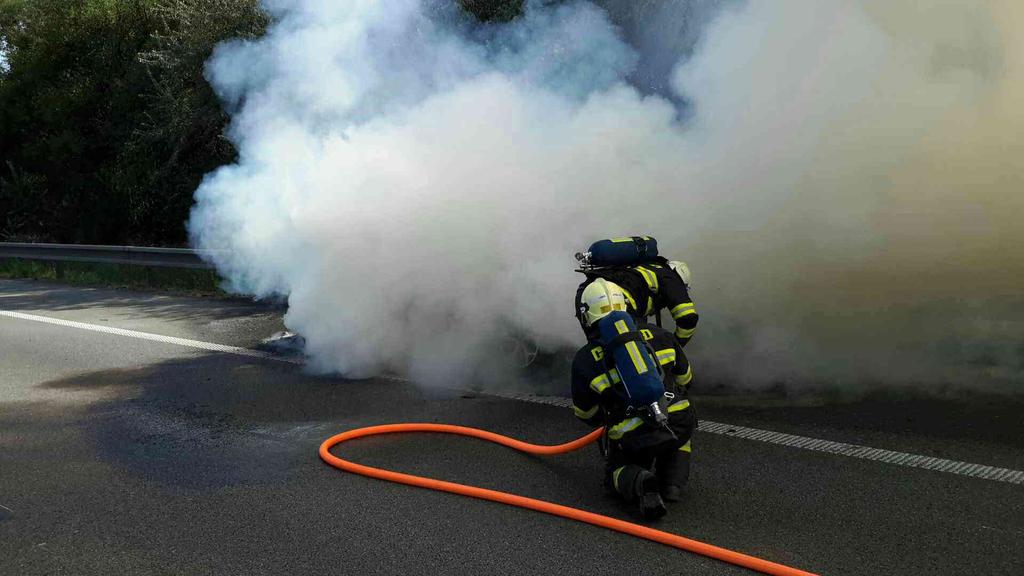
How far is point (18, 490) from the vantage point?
4590mm

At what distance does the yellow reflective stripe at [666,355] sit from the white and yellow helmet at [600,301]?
11.0 inches

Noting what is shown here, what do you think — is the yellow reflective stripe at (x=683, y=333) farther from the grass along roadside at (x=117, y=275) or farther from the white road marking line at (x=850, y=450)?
the grass along roadside at (x=117, y=275)

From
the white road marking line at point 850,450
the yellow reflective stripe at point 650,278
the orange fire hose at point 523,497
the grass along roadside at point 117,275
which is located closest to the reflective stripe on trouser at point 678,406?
the orange fire hose at point 523,497

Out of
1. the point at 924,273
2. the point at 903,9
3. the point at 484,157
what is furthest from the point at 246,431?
the point at 903,9

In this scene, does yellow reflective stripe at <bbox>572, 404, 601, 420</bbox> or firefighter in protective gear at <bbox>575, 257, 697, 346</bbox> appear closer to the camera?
yellow reflective stripe at <bbox>572, 404, 601, 420</bbox>

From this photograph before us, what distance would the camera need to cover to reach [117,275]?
47.2 feet

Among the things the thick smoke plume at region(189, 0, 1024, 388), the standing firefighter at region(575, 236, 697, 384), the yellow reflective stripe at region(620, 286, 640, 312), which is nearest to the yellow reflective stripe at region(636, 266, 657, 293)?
the standing firefighter at region(575, 236, 697, 384)

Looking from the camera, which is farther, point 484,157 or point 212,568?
point 484,157

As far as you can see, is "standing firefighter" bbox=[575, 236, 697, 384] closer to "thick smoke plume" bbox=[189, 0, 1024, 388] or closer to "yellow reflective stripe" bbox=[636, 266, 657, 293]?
"yellow reflective stripe" bbox=[636, 266, 657, 293]

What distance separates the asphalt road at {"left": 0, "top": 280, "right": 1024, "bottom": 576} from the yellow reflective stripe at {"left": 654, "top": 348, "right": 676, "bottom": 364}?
63cm

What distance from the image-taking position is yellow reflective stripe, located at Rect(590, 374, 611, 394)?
4141mm

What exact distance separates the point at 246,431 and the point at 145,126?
504 inches

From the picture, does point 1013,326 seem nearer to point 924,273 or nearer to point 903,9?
point 924,273

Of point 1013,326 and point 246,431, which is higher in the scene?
point 1013,326
